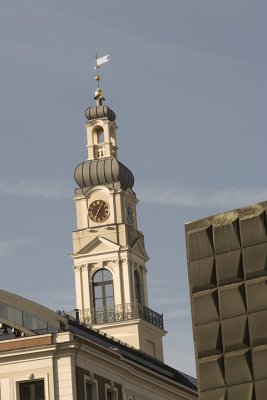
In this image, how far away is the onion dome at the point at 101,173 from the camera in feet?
472

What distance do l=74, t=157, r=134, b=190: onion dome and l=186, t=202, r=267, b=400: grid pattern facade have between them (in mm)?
81034

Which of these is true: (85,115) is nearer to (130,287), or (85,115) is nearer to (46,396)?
(130,287)

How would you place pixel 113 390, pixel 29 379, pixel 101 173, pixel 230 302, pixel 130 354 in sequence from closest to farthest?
1. pixel 230 302
2. pixel 29 379
3. pixel 113 390
4. pixel 130 354
5. pixel 101 173

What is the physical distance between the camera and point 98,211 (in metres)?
143

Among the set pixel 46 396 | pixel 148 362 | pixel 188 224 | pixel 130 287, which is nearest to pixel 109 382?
pixel 46 396

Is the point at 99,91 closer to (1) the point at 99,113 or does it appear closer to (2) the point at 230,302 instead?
(1) the point at 99,113

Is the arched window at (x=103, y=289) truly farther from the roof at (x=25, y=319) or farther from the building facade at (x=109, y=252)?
the roof at (x=25, y=319)

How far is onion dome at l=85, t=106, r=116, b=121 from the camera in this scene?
147750 millimetres

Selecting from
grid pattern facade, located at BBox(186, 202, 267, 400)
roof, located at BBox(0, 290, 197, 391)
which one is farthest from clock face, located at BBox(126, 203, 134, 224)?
grid pattern facade, located at BBox(186, 202, 267, 400)

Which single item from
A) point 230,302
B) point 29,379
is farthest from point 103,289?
point 230,302

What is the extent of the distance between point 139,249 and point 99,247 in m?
3.80

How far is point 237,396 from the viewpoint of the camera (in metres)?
59.1

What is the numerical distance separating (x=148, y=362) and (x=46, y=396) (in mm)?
21030

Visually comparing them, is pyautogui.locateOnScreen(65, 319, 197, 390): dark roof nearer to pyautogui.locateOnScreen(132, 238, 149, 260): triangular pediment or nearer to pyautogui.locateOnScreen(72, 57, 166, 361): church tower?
pyautogui.locateOnScreen(72, 57, 166, 361): church tower
